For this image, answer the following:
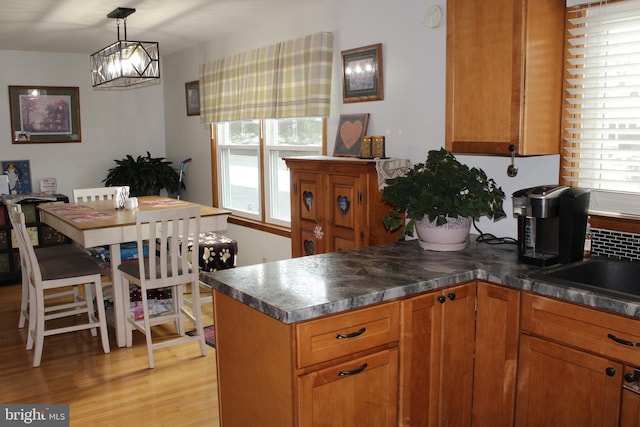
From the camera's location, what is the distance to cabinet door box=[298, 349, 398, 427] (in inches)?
75.3

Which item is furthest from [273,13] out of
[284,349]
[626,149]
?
[284,349]

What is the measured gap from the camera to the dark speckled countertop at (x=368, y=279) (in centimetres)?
193

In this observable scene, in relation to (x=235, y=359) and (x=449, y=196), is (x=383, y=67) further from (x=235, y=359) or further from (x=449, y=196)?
→ (x=235, y=359)

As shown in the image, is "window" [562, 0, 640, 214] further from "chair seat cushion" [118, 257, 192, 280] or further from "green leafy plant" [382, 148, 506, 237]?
"chair seat cushion" [118, 257, 192, 280]

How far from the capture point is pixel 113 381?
11.4ft

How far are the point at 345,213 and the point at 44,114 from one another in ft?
14.2

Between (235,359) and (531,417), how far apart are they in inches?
45.4

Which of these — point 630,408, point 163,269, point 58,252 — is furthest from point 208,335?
point 630,408

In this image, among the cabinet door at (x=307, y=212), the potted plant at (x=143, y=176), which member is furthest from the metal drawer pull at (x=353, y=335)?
the potted plant at (x=143, y=176)

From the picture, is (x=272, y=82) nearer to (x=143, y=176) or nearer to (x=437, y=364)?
(x=143, y=176)

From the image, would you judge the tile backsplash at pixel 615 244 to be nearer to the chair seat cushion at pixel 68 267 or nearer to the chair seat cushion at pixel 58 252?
the chair seat cushion at pixel 68 267

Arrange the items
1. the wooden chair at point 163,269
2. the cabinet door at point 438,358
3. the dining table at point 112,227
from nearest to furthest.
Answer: the cabinet door at point 438,358 → the wooden chair at point 163,269 → the dining table at point 112,227

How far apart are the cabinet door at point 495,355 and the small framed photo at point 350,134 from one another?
1824 millimetres

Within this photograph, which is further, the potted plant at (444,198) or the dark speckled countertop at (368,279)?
the potted plant at (444,198)
